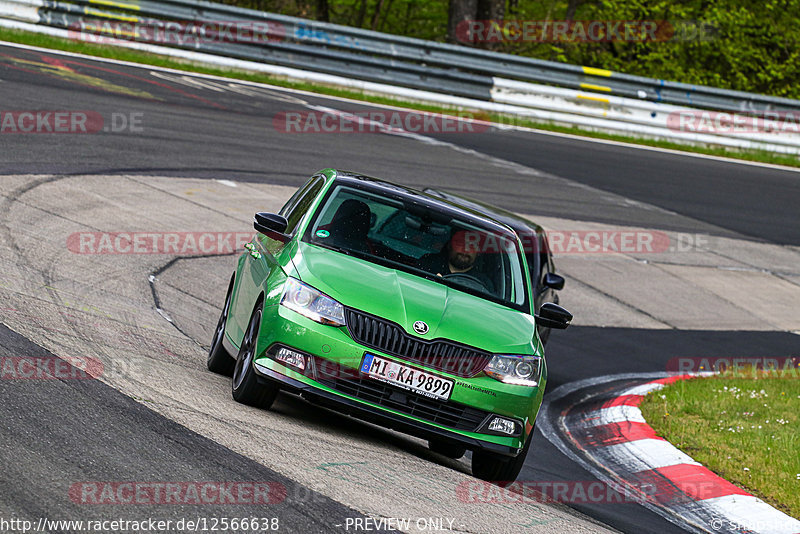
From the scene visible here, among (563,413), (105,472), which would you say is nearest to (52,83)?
(563,413)

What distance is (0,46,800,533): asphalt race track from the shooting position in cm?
545

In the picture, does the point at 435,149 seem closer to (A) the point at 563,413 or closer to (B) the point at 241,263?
(A) the point at 563,413

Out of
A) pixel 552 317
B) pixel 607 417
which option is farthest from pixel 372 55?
pixel 552 317

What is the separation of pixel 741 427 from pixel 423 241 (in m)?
3.41

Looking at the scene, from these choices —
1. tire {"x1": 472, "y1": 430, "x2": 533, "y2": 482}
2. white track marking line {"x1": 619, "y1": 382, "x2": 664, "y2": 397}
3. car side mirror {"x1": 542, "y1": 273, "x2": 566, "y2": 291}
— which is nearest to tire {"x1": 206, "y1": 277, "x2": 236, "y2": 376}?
tire {"x1": 472, "y1": 430, "x2": 533, "y2": 482}

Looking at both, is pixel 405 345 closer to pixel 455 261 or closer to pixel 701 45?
pixel 455 261

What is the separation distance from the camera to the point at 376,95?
2386cm

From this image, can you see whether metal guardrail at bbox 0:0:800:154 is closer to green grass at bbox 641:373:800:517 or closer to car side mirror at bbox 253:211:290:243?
green grass at bbox 641:373:800:517

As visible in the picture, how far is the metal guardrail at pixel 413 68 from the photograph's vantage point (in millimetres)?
23031

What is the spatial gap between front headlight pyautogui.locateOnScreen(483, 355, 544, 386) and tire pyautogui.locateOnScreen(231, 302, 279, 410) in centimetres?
130

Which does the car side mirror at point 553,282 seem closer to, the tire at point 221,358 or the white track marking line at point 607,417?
the white track marking line at point 607,417

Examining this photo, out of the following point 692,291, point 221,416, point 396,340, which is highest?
point 396,340

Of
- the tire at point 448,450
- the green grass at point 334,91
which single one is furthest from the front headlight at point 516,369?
the green grass at point 334,91

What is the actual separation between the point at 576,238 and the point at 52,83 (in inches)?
341
